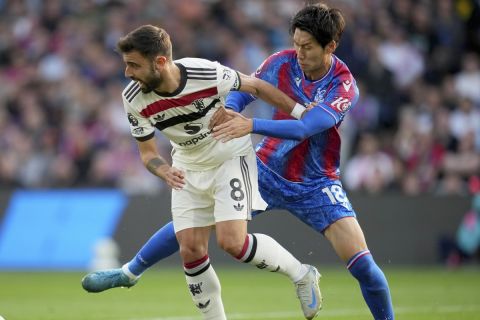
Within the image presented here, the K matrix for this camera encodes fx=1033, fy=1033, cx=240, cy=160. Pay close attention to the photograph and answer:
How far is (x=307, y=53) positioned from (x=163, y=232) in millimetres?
1798

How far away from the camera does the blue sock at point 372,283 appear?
25.0 ft

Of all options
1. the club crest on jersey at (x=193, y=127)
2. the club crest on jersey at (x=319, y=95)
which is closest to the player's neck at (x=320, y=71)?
the club crest on jersey at (x=319, y=95)

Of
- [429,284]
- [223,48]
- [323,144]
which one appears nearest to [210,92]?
[323,144]

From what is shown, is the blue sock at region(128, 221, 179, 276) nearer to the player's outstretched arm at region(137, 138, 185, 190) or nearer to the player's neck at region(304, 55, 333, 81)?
the player's outstretched arm at region(137, 138, 185, 190)

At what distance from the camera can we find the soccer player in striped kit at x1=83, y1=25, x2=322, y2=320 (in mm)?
7359

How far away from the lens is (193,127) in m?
7.50

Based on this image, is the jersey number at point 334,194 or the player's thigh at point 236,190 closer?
the player's thigh at point 236,190

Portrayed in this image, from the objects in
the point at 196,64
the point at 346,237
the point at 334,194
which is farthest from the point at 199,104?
the point at 346,237

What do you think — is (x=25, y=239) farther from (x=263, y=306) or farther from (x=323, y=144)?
(x=323, y=144)

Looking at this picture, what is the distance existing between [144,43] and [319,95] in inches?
59.3

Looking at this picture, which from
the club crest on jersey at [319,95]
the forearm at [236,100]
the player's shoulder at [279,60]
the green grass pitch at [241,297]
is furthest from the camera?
the green grass pitch at [241,297]

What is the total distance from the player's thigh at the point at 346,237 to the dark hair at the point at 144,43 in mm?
1858

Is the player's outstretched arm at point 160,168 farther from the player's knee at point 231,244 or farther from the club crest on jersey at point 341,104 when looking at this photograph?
the club crest on jersey at point 341,104

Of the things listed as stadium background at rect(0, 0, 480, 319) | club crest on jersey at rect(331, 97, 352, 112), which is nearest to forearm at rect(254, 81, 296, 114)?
club crest on jersey at rect(331, 97, 352, 112)
